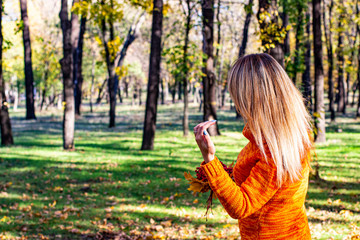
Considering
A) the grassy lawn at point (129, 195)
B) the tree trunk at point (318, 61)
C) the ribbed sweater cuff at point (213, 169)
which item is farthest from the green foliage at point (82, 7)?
the ribbed sweater cuff at point (213, 169)

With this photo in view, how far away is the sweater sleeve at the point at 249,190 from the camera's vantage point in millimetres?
1933

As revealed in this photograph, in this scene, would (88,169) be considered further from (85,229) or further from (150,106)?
(85,229)

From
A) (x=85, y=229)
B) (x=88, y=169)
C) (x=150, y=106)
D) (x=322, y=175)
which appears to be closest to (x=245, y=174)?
(x=85, y=229)

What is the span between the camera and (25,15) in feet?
69.2

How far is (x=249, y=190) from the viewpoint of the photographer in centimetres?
195

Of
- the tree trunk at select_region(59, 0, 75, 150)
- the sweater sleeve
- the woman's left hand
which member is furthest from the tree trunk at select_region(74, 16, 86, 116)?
the sweater sleeve

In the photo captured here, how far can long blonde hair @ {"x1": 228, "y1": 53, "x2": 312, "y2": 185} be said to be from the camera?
1960 millimetres

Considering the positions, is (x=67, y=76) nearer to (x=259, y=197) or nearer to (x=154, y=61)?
(x=154, y=61)

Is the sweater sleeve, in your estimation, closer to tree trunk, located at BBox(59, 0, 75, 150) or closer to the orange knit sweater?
the orange knit sweater

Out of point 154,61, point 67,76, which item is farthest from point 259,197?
point 67,76

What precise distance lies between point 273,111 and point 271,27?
7019 millimetres

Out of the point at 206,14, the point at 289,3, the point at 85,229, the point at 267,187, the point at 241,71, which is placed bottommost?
the point at 85,229

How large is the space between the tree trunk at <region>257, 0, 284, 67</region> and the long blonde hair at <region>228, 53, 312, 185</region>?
6619 mm

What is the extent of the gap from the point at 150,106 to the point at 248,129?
11447mm
